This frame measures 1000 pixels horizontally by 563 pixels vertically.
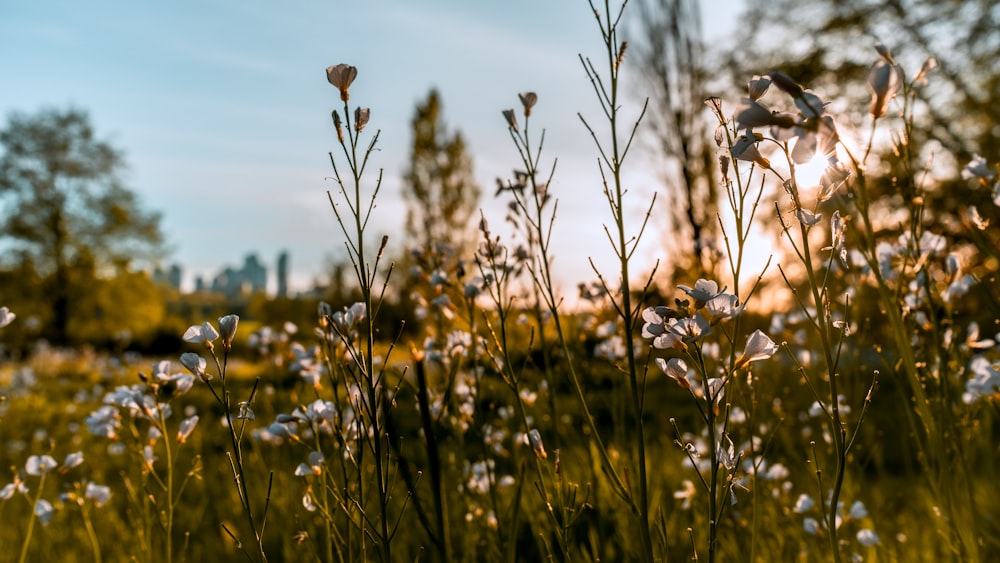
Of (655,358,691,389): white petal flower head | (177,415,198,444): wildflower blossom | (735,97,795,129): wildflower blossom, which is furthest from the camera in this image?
(177,415,198,444): wildflower blossom

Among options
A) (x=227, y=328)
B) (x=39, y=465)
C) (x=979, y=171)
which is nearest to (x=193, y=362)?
(x=227, y=328)

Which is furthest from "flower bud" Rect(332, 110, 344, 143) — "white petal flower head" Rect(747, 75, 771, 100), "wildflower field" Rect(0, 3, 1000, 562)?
"white petal flower head" Rect(747, 75, 771, 100)

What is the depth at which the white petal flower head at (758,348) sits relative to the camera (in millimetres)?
1121

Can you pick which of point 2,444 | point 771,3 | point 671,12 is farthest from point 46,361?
point 771,3

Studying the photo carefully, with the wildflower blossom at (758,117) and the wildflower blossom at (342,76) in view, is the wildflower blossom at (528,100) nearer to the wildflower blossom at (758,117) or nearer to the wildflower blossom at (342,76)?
the wildflower blossom at (342,76)

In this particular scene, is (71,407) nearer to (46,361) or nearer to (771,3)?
(46,361)

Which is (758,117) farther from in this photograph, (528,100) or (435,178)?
(435,178)

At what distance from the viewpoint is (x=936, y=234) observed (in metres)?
2.29

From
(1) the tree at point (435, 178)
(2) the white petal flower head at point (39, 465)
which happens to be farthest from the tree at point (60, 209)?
(2) the white petal flower head at point (39, 465)

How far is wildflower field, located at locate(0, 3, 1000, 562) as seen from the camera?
1.16m

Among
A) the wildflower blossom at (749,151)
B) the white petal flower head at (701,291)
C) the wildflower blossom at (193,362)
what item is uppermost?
the wildflower blossom at (749,151)

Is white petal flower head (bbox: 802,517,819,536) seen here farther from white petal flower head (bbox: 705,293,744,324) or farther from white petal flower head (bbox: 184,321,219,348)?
white petal flower head (bbox: 184,321,219,348)

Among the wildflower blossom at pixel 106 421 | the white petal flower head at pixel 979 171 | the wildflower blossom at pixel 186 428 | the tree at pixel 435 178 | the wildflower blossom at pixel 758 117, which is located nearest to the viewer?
the wildflower blossom at pixel 758 117

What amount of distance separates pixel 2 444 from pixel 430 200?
16.2 metres
